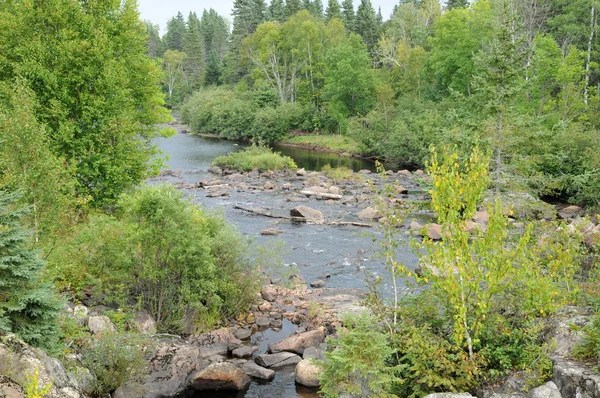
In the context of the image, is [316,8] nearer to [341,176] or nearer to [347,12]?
[347,12]

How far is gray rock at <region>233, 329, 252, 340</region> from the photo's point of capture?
45.5 ft

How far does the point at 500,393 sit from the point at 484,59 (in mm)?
16638

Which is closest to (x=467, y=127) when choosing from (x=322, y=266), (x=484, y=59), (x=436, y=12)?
(x=484, y=59)

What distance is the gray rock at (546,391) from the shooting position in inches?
289

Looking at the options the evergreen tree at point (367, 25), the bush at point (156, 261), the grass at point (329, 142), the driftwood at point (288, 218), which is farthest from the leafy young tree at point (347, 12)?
the bush at point (156, 261)

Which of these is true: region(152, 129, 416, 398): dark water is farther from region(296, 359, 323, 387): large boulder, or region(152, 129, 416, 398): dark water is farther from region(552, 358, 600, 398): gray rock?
region(552, 358, 600, 398): gray rock

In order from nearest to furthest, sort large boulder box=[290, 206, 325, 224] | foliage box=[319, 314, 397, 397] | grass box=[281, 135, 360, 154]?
foliage box=[319, 314, 397, 397], large boulder box=[290, 206, 325, 224], grass box=[281, 135, 360, 154]

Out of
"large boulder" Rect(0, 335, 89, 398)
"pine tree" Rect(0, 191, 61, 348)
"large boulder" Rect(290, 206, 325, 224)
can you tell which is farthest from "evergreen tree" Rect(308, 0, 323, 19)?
"large boulder" Rect(0, 335, 89, 398)

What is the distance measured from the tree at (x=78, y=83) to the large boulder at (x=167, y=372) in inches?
315

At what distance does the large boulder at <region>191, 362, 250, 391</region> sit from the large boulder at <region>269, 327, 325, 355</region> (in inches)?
72.6

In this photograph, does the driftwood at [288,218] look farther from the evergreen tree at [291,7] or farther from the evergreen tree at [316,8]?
the evergreen tree at [316,8]

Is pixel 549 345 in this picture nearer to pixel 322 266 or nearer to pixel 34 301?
pixel 34 301

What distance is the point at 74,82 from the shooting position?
60.8ft

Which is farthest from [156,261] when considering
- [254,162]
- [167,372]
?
[254,162]
